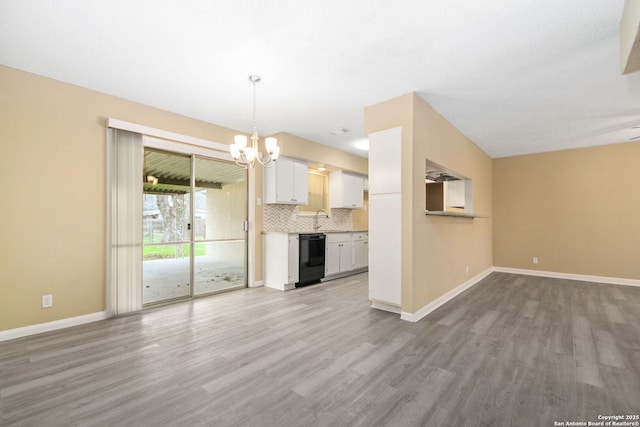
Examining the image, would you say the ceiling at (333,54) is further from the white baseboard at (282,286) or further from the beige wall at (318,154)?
the white baseboard at (282,286)

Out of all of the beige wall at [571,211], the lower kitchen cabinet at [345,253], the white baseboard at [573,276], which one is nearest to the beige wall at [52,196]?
the lower kitchen cabinet at [345,253]

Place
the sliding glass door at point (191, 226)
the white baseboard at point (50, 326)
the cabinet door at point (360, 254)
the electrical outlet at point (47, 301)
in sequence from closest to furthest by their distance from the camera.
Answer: the white baseboard at point (50, 326), the electrical outlet at point (47, 301), the sliding glass door at point (191, 226), the cabinet door at point (360, 254)

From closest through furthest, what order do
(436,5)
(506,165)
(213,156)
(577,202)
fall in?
(436,5), (213,156), (577,202), (506,165)

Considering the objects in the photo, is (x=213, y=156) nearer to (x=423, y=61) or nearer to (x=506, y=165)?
(x=423, y=61)

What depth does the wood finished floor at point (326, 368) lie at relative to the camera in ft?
5.65

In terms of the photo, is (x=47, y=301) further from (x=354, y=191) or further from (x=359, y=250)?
(x=354, y=191)

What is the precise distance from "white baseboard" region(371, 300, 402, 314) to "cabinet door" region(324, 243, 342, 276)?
1715mm

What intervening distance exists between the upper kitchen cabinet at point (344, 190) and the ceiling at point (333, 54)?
236cm

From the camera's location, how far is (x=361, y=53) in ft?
8.57

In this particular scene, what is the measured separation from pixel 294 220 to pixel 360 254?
66.4 inches

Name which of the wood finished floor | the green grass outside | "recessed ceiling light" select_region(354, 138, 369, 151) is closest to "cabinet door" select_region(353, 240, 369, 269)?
"recessed ceiling light" select_region(354, 138, 369, 151)

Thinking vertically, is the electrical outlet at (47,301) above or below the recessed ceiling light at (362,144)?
below

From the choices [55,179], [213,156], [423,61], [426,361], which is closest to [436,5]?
[423,61]

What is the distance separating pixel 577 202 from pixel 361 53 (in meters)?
5.97
